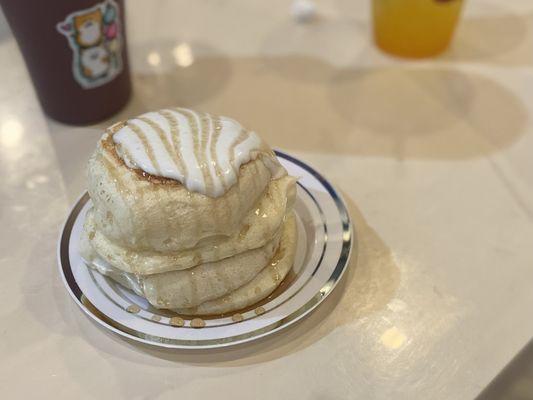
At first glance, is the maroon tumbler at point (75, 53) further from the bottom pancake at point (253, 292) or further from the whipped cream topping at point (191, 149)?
the bottom pancake at point (253, 292)

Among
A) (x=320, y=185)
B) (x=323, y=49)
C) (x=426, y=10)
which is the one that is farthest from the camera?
(x=323, y=49)

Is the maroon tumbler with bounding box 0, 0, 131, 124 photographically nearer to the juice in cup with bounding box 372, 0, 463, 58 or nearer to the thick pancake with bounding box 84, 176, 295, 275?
the thick pancake with bounding box 84, 176, 295, 275

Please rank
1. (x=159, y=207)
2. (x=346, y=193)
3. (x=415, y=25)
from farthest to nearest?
(x=415, y=25), (x=346, y=193), (x=159, y=207)

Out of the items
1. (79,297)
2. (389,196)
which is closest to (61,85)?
(79,297)

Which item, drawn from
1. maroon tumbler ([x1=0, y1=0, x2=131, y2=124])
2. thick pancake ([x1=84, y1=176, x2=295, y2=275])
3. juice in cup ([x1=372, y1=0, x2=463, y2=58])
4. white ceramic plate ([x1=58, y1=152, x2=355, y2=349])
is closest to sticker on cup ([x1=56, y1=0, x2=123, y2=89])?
maroon tumbler ([x1=0, y1=0, x2=131, y2=124])

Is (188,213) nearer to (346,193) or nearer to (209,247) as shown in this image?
(209,247)

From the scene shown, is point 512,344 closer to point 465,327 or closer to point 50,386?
point 465,327

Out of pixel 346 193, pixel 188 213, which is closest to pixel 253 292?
pixel 188 213
